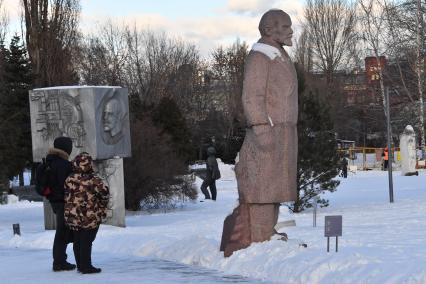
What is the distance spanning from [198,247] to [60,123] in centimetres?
660

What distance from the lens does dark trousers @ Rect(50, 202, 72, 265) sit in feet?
34.7

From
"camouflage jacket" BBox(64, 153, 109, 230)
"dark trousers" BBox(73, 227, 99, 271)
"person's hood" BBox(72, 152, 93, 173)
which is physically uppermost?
"person's hood" BBox(72, 152, 93, 173)

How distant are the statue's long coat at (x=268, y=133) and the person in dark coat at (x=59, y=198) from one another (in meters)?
2.35

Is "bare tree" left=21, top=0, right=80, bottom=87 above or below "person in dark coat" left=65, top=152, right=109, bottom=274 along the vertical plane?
above

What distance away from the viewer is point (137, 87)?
202 ft

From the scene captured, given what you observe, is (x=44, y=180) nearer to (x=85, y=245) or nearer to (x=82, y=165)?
(x=82, y=165)

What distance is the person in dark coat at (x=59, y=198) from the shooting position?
34.8ft

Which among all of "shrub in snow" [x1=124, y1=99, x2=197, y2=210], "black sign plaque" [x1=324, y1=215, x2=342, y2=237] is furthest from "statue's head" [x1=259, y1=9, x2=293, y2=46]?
"shrub in snow" [x1=124, y1=99, x2=197, y2=210]

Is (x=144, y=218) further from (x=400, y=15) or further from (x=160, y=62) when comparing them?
(x=160, y=62)

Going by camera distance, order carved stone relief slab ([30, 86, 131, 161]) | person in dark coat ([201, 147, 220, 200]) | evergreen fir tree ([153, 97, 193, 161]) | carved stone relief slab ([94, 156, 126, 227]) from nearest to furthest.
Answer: carved stone relief slab ([30, 86, 131, 161]), carved stone relief slab ([94, 156, 126, 227]), person in dark coat ([201, 147, 220, 200]), evergreen fir tree ([153, 97, 193, 161])

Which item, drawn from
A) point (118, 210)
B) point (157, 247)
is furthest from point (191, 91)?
point (157, 247)

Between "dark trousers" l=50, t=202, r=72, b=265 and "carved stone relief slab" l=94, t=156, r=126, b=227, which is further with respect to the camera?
"carved stone relief slab" l=94, t=156, r=126, b=227

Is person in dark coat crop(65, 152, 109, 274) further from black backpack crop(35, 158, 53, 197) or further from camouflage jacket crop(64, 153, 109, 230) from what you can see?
black backpack crop(35, 158, 53, 197)

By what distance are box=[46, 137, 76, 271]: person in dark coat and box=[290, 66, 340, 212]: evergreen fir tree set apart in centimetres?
931
